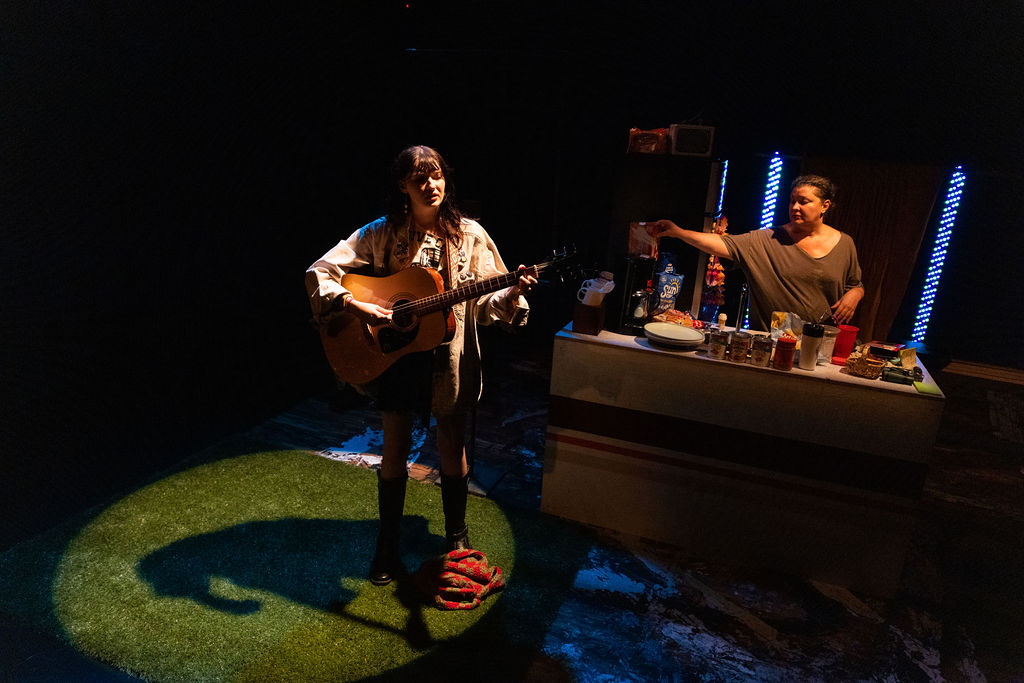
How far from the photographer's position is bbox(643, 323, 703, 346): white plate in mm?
3152

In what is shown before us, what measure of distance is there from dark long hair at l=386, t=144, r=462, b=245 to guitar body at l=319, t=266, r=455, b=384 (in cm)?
25

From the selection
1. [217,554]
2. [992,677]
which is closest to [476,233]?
[217,554]

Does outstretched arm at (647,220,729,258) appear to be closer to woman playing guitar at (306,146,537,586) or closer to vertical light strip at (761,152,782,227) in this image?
woman playing guitar at (306,146,537,586)

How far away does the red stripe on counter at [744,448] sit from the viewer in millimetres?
2896

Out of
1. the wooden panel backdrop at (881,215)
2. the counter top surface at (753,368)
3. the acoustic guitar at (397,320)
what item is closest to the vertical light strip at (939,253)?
the wooden panel backdrop at (881,215)

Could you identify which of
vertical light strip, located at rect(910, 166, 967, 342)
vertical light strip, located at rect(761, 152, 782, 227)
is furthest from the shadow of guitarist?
vertical light strip, located at rect(910, 166, 967, 342)

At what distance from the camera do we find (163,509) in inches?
136

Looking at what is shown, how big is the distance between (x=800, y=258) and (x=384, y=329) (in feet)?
7.73

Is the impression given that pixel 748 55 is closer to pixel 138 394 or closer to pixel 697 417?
pixel 697 417

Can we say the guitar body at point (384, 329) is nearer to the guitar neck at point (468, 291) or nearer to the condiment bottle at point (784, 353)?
the guitar neck at point (468, 291)

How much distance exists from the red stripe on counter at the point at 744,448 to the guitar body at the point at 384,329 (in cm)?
107

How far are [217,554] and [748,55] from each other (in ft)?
17.4

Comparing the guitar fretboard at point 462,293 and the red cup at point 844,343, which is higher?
the guitar fretboard at point 462,293

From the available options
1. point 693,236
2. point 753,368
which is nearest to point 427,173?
point 693,236
